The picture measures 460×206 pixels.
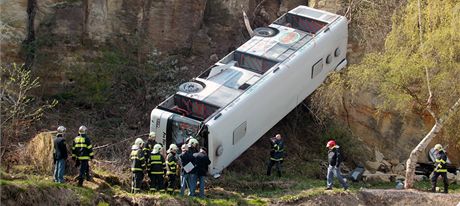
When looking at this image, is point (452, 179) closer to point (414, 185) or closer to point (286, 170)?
point (414, 185)

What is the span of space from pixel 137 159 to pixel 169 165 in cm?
79

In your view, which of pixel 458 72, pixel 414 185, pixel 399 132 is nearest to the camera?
pixel 458 72

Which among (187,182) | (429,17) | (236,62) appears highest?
(429,17)

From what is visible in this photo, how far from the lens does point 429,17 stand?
1792 cm

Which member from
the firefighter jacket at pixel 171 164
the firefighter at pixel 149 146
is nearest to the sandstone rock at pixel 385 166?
the firefighter jacket at pixel 171 164

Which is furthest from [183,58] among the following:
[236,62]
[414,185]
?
[414,185]

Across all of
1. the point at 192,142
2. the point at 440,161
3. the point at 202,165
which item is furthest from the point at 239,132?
the point at 440,161

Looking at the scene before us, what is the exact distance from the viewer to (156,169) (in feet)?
52.0

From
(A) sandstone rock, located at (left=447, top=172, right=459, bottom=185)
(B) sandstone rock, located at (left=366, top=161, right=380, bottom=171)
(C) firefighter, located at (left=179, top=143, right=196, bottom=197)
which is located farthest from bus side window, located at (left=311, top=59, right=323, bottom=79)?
(C) firefighter, located at (left=179, top=143, right=196, bottom=197)

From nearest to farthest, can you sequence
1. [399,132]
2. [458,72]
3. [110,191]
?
[110,191]
[458,72]
[399,132]

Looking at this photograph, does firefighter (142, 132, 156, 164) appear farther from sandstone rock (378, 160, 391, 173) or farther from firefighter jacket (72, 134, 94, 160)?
sandstone rock (378, 160, 391, 173)

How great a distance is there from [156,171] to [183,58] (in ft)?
21.5

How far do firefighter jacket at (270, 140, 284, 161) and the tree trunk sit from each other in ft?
10.8

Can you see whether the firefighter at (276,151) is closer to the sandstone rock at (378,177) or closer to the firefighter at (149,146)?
the sandstone rock at (378,177)
